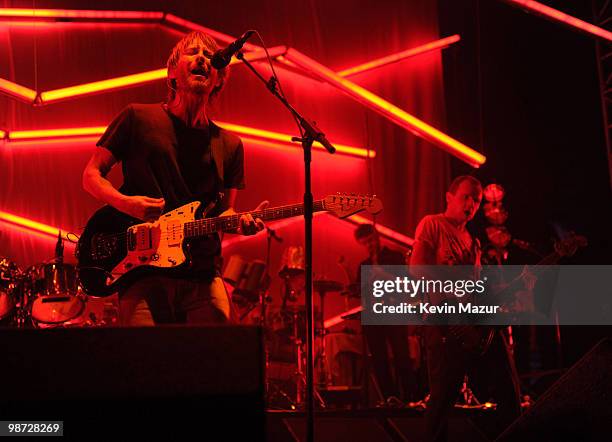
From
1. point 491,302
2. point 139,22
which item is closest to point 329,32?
point 139,22

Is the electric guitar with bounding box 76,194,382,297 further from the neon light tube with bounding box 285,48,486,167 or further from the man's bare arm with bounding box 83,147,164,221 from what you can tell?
the neon light tube with bounding box 285,48,486,167

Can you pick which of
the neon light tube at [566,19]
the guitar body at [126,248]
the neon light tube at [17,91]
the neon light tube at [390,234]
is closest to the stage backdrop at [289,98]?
the neon light tube at [390,234]

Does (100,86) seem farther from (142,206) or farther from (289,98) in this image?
(142,206)

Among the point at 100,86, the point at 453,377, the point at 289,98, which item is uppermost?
the point at 289,98

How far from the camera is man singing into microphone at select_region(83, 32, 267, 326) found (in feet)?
10.2

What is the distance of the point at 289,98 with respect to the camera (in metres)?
7.79

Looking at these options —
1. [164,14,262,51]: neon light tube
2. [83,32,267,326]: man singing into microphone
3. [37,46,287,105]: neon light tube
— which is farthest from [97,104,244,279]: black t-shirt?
[164,14,262,51]: neon light tube

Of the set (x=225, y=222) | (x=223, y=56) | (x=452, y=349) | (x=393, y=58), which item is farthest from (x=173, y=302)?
(x=393, y=58)

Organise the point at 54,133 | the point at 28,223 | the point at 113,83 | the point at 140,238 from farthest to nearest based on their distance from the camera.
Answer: the point at 54,133
the point at 113,83
the point at 28,223
the point at 140,238

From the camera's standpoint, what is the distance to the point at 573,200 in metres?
8.11

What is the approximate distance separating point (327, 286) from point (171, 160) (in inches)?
171

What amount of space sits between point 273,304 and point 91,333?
646 cm

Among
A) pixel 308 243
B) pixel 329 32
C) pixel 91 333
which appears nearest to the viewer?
pixel 91 333

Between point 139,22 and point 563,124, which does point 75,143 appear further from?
point 563,124
